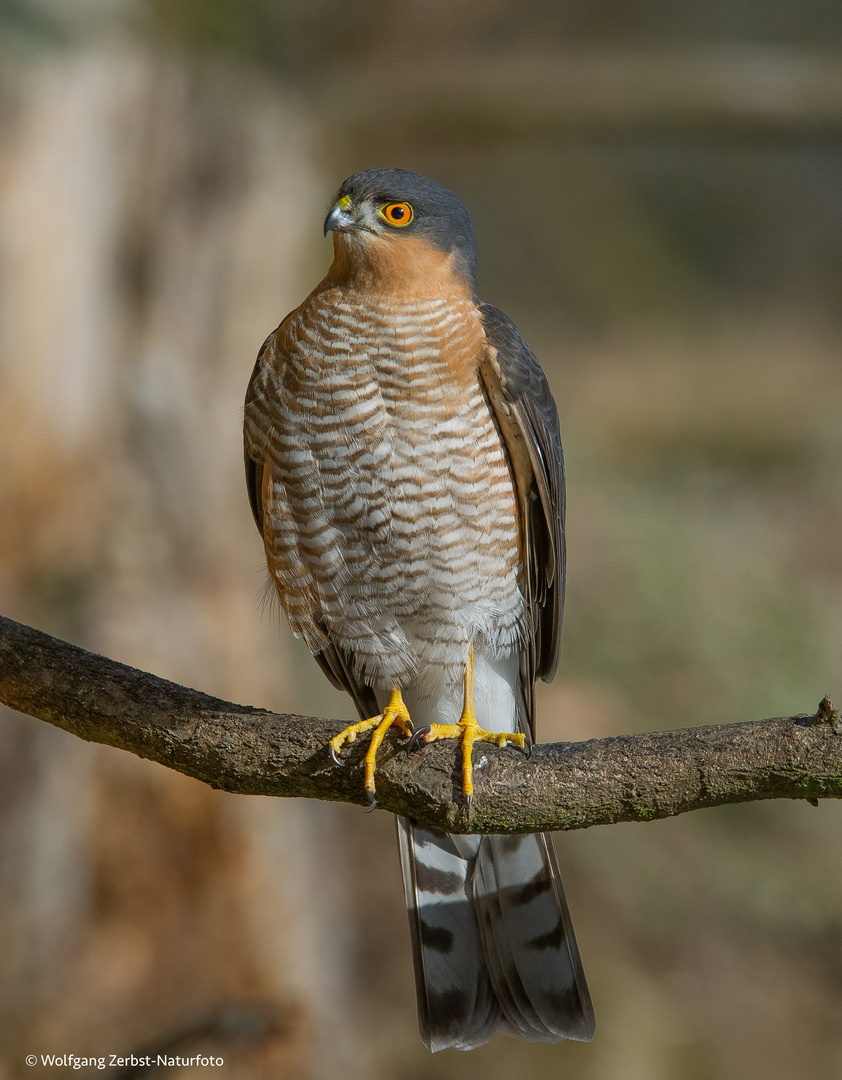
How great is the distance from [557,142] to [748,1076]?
5.79 m

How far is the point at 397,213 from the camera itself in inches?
122

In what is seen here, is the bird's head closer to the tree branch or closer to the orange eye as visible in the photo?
the orange eye

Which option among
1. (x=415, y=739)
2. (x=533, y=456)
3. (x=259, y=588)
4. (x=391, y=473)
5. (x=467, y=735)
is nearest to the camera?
(x=467, y=735)

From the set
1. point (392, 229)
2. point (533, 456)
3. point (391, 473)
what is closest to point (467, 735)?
point (391, 473)

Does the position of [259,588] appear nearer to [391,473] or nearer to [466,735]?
[391,473]

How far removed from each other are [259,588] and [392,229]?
276 centimetres

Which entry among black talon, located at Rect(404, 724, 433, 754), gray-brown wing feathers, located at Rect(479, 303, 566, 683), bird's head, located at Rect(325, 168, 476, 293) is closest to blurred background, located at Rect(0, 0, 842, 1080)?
black talon, located at Rect(404, 724, 433, 754)

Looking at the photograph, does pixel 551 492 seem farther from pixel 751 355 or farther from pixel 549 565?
pixel 751 355

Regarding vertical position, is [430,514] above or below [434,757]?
above

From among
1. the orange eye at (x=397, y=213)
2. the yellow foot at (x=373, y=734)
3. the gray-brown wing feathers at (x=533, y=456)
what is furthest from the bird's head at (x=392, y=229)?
the yellow foot at (x=373, y=734)

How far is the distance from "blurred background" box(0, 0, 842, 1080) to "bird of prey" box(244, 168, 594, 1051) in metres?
0.72

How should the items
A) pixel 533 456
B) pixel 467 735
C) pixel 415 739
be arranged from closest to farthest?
1. pixel 467 735
2. pixel 415 739
3. pixel 533 456

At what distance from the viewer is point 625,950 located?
6812 mm

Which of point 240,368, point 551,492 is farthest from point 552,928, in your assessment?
point 240,368
